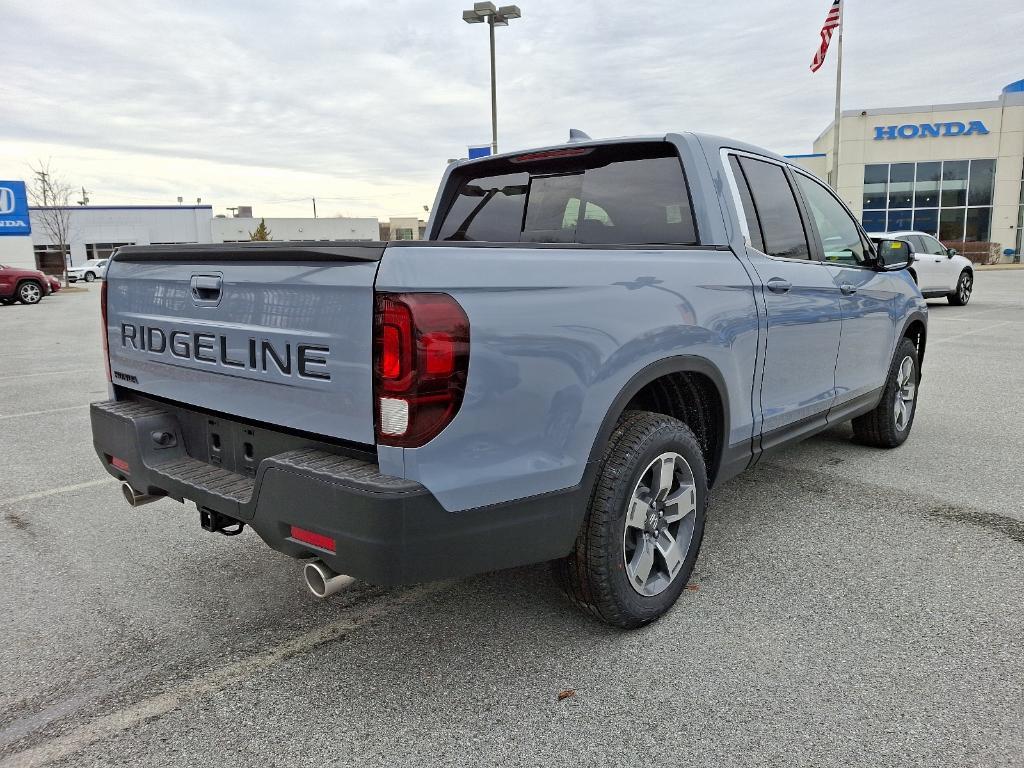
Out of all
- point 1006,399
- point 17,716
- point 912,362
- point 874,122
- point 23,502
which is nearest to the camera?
Result: point 17,716

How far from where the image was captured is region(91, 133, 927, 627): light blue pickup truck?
2.09 m

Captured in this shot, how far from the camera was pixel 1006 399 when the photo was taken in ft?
23.5

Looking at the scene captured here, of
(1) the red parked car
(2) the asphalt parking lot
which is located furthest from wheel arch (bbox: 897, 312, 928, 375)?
(1) the red parked car

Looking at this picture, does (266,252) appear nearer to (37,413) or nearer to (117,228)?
(37,413)

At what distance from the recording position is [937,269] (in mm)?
16281

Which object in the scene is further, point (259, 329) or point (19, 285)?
point (19, 285)

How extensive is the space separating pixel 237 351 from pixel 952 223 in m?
46.3

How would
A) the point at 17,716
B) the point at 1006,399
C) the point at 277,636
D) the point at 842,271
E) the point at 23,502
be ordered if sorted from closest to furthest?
the point at 17,716, the point at 277,636, the point at 842,271, the point at 23,502, the point at 1006,399

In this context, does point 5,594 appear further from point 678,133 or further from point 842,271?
point 842,271

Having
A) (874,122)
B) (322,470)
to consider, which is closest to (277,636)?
(322,470)

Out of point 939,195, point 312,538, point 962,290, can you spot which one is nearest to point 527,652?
point 312,538

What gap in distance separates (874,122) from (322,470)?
1782 inches

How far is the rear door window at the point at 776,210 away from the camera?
12.0 feet

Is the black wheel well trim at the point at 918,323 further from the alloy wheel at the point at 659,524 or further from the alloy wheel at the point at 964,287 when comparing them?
the alloy wheel at the point at 964,287
